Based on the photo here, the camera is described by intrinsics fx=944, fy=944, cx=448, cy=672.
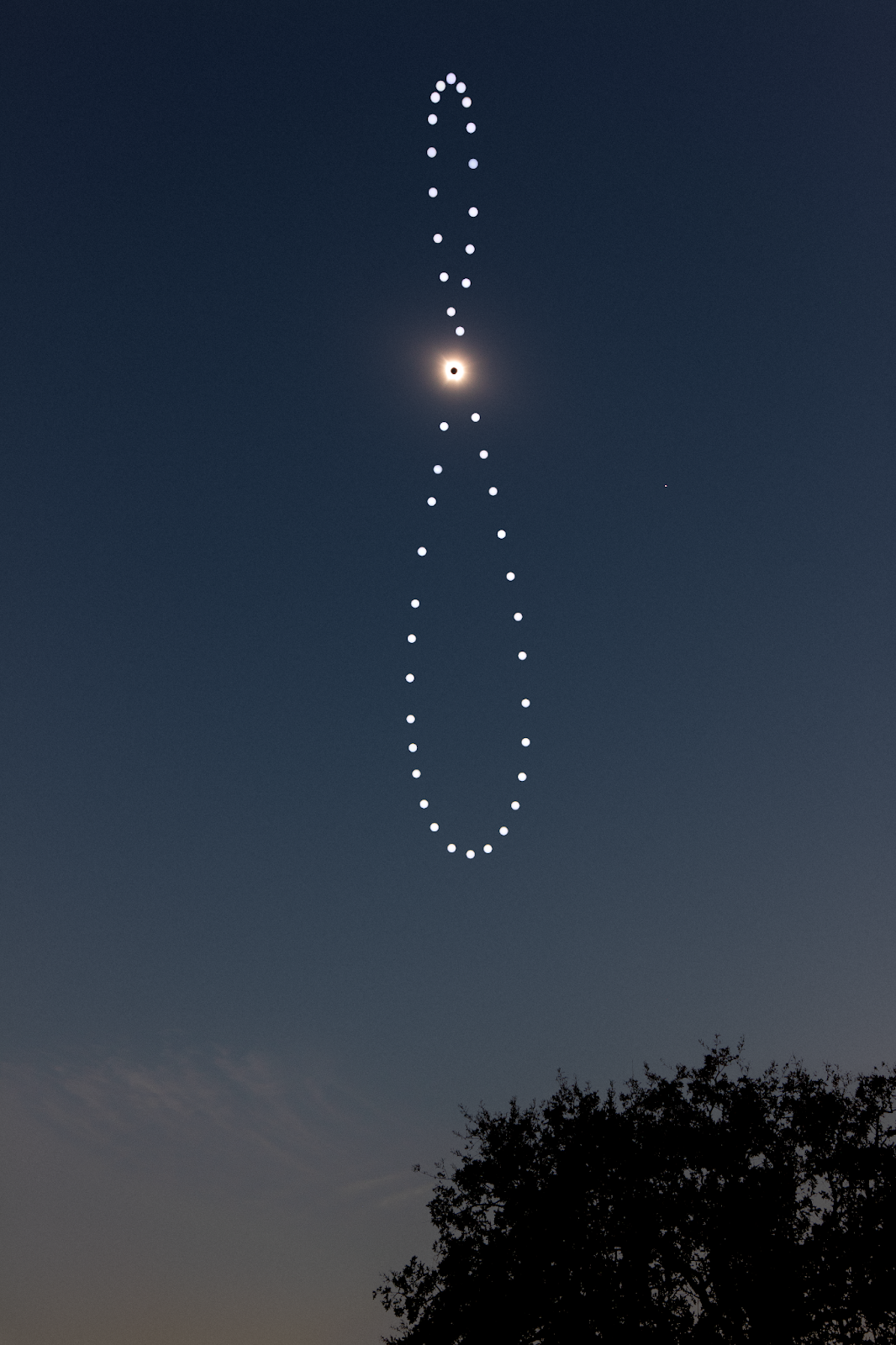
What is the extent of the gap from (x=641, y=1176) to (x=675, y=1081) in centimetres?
205

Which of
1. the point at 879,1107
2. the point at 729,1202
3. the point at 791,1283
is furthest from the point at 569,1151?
the point at 879,1107

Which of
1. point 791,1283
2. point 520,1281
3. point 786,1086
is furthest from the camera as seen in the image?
point 786,1086

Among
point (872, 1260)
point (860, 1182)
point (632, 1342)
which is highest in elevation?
point (860, 1182)

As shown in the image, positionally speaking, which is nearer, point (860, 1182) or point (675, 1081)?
point (860, 1182)

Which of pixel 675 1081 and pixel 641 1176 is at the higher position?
pixel 675 1081

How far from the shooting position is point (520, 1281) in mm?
17281

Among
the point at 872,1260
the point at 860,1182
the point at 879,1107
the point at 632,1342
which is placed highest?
the point at 879,1107

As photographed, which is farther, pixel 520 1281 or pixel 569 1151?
pixel 569 1151

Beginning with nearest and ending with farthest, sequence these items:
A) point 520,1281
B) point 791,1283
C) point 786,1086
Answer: point 791,1283
point 520,1281
point 786,1086

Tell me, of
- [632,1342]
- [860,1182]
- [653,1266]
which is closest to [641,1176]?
[653,1266]

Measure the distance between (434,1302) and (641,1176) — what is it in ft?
15.5

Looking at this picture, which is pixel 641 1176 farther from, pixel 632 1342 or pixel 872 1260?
pixel 872 1260

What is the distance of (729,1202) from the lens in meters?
17.2

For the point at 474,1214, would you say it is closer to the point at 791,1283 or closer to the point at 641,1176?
the point at 641,1176
